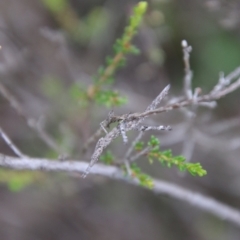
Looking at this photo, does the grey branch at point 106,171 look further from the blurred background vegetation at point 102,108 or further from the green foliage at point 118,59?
the blurred background vegetation at point 102,108

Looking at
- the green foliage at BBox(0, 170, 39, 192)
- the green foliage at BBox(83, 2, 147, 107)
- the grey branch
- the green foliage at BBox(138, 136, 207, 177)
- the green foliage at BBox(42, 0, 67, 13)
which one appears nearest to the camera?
the green foliage at BBox(138, 136, 207, 177)

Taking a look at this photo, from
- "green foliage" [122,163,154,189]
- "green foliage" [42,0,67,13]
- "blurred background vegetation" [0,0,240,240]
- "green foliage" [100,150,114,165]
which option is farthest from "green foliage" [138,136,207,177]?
"green foliage" [42,0,67,13]

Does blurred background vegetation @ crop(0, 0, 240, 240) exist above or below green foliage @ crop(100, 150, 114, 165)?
above

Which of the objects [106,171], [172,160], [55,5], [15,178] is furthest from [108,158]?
[55,5]

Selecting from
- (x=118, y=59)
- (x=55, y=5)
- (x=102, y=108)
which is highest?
(x=55, y=5)

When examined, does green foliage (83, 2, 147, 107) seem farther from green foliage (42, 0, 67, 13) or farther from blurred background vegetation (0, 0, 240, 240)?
green foliage (42, 0, 67, 13)

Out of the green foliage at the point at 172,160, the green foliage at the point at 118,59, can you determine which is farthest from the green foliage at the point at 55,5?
the green foliage at the point at 172,160

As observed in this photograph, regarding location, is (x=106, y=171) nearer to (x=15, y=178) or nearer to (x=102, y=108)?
(x=15, y=178)
